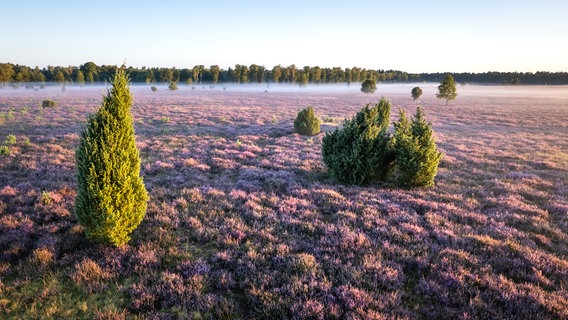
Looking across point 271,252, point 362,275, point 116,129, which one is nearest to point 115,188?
point 116,129

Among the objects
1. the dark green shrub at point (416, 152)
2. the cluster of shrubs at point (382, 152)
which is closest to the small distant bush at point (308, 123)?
the cluster of shrubs at point (382, 152)

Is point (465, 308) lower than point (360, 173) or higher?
lower

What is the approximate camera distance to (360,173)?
38.2ft

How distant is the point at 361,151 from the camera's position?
446 inches

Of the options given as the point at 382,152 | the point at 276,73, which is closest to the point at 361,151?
the point at 382,152

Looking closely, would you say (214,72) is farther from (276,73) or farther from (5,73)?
(5,73)

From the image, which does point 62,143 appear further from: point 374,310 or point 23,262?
point 374,310

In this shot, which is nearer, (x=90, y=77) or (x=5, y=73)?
(x=5, y=73)

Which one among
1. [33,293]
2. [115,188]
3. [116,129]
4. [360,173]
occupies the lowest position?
[33,293]

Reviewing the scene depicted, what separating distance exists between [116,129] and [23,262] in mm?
3517

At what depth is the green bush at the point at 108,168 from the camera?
20.1 ft

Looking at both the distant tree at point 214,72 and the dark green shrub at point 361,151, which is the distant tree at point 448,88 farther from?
the distant tree at point 214,72

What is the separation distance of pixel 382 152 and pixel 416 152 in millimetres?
1330

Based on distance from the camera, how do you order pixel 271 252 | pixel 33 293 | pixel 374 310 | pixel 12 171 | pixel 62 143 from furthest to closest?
pixel 62 143 → pixel 12 171 → pixel 271 252 → pixel 33 293 → pixel 374 310
